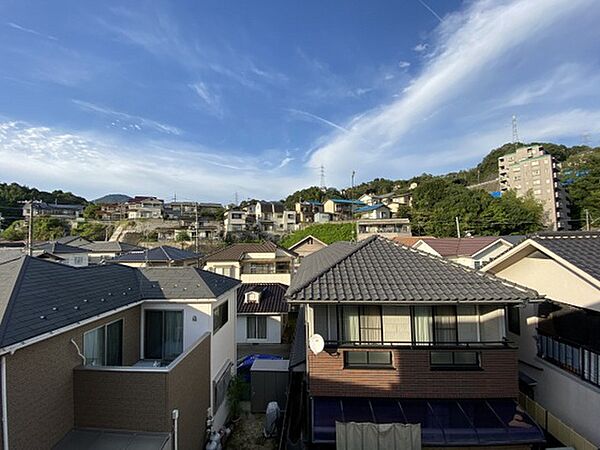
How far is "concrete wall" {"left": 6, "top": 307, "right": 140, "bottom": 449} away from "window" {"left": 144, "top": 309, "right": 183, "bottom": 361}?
2.11 m

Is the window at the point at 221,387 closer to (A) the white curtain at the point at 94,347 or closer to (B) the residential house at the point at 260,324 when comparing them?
(A) the white curtain at the point at 94,347

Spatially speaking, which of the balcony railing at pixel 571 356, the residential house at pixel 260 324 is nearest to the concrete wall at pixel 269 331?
the residential house at pixel 260 324

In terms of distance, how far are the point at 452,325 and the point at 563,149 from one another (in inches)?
3659

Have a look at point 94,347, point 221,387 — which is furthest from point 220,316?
point 94,347

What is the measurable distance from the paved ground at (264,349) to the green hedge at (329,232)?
28.0m

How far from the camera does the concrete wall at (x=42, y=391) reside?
16.1ft

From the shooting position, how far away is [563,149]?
76.1m

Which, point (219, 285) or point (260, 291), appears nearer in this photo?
point (219, 285)

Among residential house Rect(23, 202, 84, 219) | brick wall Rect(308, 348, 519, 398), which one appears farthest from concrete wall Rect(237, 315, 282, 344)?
residential house Rect(23, 202, 84, 219)

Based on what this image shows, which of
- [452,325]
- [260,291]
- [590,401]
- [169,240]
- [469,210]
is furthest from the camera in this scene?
[169,240]

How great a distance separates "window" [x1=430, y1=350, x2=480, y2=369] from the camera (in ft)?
22.8

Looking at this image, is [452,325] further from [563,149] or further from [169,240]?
[563,149]

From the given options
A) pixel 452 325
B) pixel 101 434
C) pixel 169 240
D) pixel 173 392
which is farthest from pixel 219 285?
pixel 169 240

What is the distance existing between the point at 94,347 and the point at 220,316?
11.9 feet
